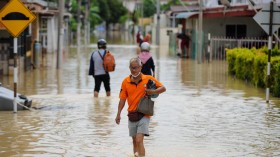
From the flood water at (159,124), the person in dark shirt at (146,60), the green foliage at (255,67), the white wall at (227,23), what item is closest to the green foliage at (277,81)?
the green foliage at (255,67)

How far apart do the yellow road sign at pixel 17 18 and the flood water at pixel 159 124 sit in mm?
1762

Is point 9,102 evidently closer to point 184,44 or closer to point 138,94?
point 138,94

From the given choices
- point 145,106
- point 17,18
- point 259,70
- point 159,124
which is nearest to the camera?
point 145,106

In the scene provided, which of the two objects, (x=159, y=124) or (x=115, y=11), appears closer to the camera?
(x=159, y=124)

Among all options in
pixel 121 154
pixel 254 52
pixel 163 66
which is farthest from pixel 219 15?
pixel 121 154

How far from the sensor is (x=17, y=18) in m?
15.4

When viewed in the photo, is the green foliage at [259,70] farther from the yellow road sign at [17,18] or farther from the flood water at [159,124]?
the yellow road sign at [17,18]

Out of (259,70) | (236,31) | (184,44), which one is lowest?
(259,70)

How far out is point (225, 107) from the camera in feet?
56.9

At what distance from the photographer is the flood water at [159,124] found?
1140cm

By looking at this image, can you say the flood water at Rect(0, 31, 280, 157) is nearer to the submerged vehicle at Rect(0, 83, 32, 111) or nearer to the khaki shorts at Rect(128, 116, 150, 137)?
the submerged vehicle at Rect(0, 83, 32, 111)

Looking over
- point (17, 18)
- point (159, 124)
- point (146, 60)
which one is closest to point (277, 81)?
point (146, 60)

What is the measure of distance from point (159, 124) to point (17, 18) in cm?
369

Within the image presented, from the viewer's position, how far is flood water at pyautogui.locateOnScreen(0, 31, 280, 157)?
11.4 m
